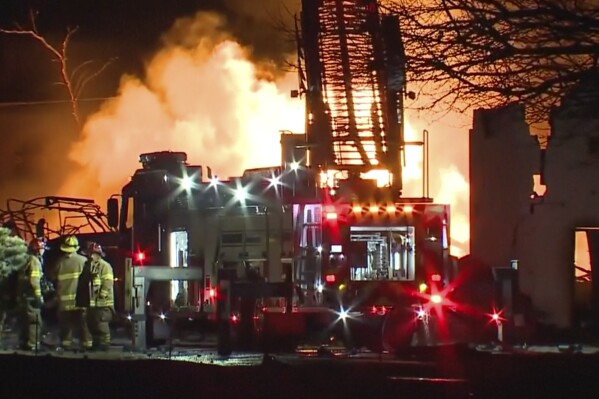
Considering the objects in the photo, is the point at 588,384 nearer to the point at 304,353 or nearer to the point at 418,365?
the point at 418,365

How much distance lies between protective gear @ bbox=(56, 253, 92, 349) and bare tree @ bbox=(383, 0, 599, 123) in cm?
685

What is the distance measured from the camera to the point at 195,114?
3059cm

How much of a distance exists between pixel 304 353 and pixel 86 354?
2929mm

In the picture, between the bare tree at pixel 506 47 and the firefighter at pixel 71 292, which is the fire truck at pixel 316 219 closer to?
the firefighter at pixel 71 292

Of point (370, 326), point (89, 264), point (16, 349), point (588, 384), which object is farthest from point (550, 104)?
point (16, 349)

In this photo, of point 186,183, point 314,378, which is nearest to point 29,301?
point 186,183

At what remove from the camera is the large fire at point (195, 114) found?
2822 cm

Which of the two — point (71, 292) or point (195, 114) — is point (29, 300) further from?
point (195, 114)

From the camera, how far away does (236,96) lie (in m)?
29.7

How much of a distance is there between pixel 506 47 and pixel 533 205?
11.8 m

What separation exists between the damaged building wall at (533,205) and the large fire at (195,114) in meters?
6.33

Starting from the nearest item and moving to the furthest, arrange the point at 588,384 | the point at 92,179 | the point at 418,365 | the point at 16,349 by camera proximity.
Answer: the point at 588,384
the point at 418,365
the point at 16,349
the point at 92,179

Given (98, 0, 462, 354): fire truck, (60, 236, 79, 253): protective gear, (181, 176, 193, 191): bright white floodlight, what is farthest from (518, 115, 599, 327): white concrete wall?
(60, 236, 79, 253): protective gear

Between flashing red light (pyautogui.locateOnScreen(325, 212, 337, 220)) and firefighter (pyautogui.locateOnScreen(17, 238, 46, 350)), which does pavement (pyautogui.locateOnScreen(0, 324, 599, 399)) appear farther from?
firefighter (pyautogui.locateOnScreen(17, 238, 46, 350))
